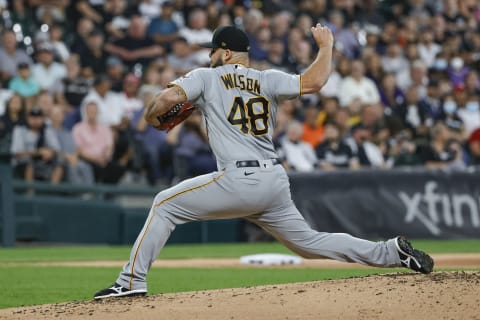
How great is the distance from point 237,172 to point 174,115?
23.2 inches

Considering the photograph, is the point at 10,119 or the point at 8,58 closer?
the point at 10,119

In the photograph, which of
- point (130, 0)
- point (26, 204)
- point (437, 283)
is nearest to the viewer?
point (437, 283)

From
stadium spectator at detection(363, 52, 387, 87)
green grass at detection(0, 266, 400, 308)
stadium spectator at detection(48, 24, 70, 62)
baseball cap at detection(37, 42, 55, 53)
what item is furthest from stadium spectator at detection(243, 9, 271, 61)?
green grass at detection(0, 266, 400, 308)

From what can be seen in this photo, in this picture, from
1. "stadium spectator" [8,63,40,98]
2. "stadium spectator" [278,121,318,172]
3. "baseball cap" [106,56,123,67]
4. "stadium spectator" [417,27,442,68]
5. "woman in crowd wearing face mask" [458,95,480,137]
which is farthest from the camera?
"stadium spectator" [417,27,442,68]

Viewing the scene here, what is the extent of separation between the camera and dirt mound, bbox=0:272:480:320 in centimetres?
586

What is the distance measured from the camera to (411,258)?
22.1ft

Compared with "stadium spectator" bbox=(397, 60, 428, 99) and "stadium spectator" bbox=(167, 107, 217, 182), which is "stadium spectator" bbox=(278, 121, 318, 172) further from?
"stadium spectator" bbox=(397, 60, 428, 99)

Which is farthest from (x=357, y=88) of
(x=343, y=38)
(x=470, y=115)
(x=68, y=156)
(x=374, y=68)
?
(x=68, y=156)

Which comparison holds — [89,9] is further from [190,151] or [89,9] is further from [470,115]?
[470,115]

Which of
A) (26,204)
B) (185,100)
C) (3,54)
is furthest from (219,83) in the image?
(3,54)

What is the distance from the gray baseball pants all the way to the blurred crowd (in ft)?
26.5

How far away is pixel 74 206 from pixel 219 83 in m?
8.66

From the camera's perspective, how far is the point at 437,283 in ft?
21.1

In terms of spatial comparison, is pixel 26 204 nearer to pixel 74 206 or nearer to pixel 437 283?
pixel 74 206
